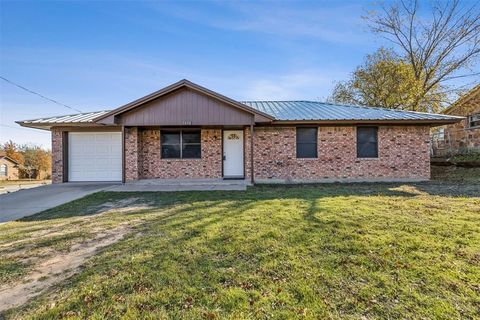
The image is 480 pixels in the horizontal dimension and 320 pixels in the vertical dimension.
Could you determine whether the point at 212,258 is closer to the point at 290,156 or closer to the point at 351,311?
the point at 351,311

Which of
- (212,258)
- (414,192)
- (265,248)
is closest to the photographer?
(212,258)

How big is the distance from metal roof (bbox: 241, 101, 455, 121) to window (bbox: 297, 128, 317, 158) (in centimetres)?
71

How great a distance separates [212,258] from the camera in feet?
11.3

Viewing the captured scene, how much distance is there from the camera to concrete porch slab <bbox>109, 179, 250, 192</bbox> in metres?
9.60

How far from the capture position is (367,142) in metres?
11.6

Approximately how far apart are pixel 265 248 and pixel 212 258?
2.68ft

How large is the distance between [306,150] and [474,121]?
14089 mm

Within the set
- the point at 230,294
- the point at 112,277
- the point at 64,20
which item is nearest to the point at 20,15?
the point at 64,20

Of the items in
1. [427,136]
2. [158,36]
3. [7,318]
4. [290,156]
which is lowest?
[7,318]

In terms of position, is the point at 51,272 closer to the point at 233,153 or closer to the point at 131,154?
the point at 131,154

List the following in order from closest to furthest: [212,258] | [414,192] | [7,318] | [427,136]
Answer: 1. [7,318]
2. [212,258]
3. [414,192]
4. [427,136]

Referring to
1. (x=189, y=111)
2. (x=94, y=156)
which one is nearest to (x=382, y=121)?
(x=189, y=111)

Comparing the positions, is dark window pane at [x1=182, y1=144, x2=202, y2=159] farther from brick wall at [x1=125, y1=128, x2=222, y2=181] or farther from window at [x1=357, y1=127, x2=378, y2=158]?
window at [x1=357, y1=127, x2=378, y2=158]

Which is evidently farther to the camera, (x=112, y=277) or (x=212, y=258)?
(x=212, y=258)
